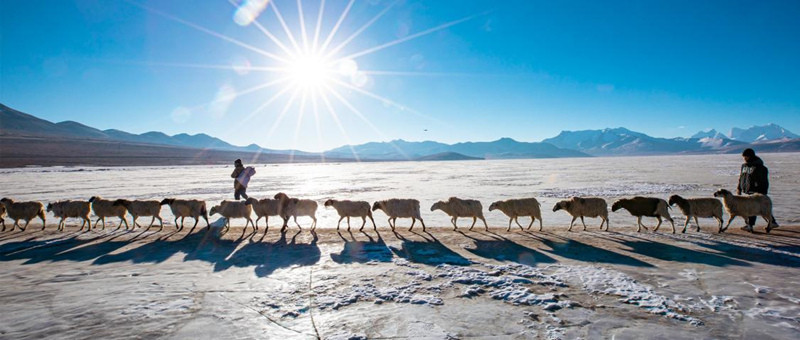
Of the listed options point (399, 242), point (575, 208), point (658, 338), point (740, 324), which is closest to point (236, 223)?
point (399, 242)

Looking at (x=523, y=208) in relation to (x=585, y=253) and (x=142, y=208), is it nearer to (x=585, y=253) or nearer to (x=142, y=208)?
(x=585, y=253)

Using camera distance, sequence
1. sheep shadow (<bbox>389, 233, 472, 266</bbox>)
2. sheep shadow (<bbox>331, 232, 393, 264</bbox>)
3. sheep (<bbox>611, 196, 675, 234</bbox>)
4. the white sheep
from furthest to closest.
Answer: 1. the white sheep
2. sheep (<bbox>611, 196, 675, 234</bbox>)
3. sheep shadow (<bbox>331, 232, 393, 264</bbox>)
4. sheep shadow (<bbox>389, 233, 472, 266</bbox>)

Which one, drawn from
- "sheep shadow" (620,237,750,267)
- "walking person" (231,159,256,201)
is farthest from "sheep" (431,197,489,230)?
"walking person" (231,159,256,201)

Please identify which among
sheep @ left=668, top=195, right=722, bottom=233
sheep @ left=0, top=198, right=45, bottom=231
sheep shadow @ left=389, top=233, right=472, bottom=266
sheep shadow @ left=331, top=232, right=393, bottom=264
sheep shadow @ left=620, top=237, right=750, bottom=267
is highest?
sheep @ left=668, top=195, right=722, bottom=233

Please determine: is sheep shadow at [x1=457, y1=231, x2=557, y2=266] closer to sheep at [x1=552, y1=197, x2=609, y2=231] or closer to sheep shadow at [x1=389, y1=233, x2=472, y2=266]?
sheep shadow at [x1=389, y1=233, x2=472, y2=266]

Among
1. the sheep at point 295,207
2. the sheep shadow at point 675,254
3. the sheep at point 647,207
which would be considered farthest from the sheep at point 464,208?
the sheep at point 647,207

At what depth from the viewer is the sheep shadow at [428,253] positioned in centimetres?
742

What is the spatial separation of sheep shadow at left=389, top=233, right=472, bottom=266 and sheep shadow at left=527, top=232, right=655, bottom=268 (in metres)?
2.34

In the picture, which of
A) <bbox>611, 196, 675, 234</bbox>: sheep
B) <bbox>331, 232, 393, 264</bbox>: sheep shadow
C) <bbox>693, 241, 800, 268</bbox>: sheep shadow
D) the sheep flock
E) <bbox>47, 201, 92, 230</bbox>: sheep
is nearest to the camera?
<bbox>693, 241, 800, 268</bbox>: sheep shadow

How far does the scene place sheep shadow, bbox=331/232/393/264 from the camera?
7656 millimetres

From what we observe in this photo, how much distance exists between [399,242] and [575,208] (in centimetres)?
584

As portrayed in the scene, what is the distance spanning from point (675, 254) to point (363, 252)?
6992 millimetres

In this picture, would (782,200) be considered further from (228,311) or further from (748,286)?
(228,311)

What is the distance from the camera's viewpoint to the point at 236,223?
42.4 feet
